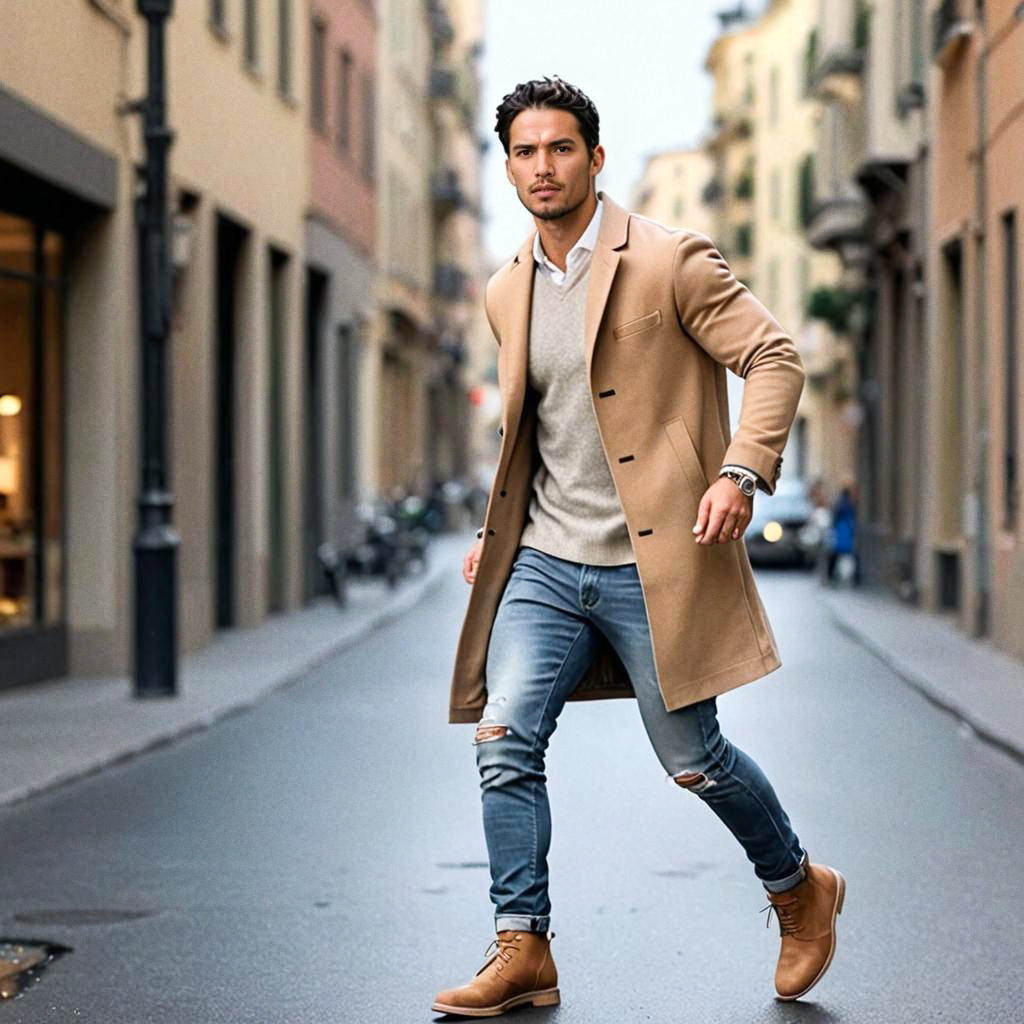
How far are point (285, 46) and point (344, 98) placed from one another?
193 inches

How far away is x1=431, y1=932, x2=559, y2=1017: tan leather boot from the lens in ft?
17.5

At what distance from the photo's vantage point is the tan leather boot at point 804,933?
556 centimetres

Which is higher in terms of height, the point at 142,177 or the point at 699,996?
the point at 142,177

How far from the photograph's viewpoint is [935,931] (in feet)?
21.6

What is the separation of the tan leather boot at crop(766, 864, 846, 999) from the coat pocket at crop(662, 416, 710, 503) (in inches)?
39.2

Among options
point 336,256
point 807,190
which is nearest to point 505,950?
point 336,256

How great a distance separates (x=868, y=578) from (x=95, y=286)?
53.5ft

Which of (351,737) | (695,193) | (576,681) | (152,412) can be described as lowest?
(351,737)

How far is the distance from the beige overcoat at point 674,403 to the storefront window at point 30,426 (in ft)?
32.8

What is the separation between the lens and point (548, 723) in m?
5.32

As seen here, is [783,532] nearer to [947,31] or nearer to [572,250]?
[947,31]

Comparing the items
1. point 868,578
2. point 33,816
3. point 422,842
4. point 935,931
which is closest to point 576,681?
point 935,931

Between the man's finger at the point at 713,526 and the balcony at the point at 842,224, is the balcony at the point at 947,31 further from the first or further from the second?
the man's finger at the point at 713,526

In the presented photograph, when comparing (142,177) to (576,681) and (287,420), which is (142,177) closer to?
(287,420)
